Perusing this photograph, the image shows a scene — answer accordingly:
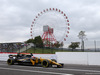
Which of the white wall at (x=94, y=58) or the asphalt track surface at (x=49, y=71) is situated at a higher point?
the white wall at (x=94, y=58)

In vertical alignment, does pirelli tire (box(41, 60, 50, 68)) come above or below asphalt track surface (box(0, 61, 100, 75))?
above

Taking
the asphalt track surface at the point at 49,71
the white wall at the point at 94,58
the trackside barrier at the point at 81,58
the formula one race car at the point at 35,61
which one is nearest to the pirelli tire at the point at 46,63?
the formula one race car at the point at 35,61

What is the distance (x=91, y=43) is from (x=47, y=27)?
20134mm

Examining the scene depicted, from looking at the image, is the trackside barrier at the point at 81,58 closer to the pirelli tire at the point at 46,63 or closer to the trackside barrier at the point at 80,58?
the trackside barrier at the point at 80,58

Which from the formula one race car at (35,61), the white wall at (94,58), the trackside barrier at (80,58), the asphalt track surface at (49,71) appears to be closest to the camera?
the asphalt track surface at (49,71)

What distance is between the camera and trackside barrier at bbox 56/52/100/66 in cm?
1515

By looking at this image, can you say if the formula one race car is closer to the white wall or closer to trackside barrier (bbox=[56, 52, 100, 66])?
trackside barrier (bbox=[56, 52, 100, 66])

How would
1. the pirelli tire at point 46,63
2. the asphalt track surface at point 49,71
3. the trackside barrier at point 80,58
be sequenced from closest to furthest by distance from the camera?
the asphalt track surface at point 49,71
the pirelli tire at point 46,63
the trackside barrier at point 80,58

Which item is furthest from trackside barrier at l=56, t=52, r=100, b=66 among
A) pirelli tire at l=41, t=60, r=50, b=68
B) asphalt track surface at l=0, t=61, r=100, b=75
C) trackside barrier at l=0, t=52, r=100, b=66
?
pirelli tire at l=41, t=60, r=50, b=68

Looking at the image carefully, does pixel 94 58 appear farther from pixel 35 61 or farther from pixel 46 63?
pixel 35 61

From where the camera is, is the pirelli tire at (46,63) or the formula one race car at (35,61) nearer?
the pirelli tire at (46,63)

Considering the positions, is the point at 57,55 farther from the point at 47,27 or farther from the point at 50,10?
the point at 50,10

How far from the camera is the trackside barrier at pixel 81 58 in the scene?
1515 cm

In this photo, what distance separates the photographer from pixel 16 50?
32969 mm
